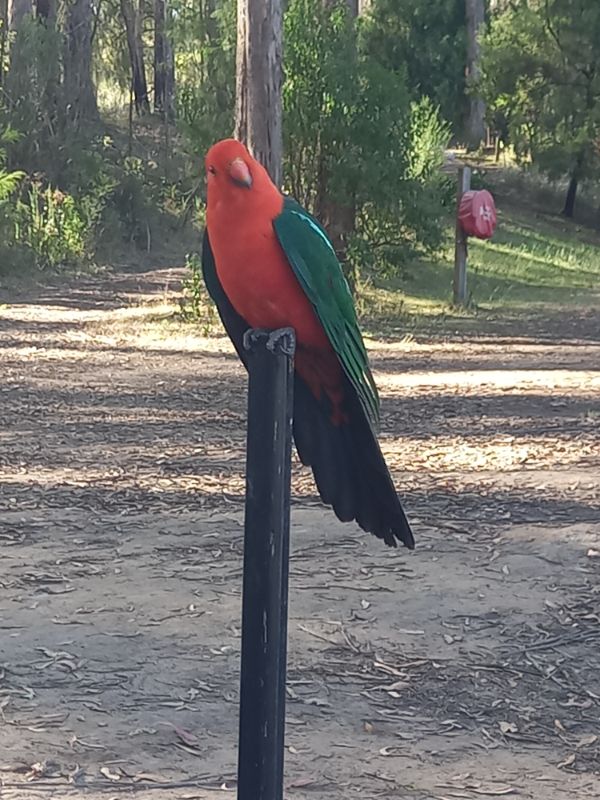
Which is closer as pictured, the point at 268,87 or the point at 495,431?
the point at 495,431

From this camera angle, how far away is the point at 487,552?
4883mm

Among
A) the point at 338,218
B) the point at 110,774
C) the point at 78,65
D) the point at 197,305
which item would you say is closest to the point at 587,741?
the point at 110,774

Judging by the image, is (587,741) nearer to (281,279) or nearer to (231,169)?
(281,279)

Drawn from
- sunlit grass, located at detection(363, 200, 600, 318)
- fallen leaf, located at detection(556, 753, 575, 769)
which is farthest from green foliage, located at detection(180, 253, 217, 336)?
fallen leaf, located at detection(556, 753, 575, 769)

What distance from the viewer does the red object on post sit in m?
13.3

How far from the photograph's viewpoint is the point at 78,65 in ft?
64.6

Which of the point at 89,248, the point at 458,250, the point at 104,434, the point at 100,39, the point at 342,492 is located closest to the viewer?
the point at 342,492

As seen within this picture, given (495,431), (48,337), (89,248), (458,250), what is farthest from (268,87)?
(89,248)

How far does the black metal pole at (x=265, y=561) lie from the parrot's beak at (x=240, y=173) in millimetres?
1047

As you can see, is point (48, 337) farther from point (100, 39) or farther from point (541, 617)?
point (100, 39)

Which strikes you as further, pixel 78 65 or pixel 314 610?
pixel 78 65

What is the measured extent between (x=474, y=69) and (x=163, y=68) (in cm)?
720

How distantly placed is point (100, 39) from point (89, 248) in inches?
646

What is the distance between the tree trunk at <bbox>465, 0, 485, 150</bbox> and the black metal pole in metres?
23.9
